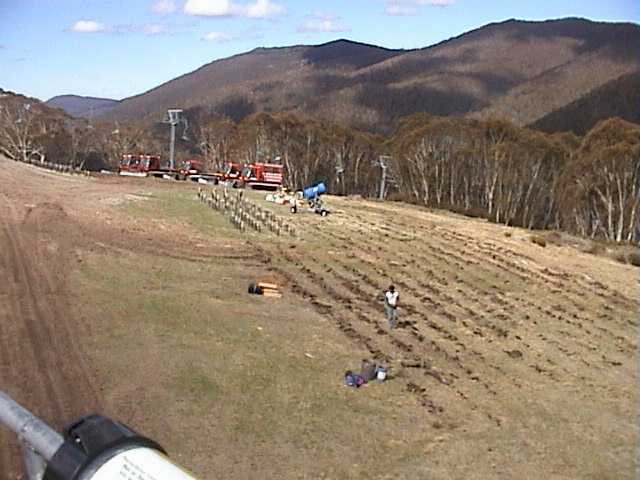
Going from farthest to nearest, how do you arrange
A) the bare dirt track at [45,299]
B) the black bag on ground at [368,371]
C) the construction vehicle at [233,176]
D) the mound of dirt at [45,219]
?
the construction vehicle at [233,176]
the mound of dirt at [45,219]
the black bag on ground at [368,371]
the bare dirt track at [45,299]

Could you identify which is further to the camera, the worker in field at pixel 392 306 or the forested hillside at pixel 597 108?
the forested hillside at pixel 597 108

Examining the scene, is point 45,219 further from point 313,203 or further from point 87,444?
point 87,444

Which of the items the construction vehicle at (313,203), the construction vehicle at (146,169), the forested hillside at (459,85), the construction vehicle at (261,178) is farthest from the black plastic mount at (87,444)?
the forested hillside at (459,85)

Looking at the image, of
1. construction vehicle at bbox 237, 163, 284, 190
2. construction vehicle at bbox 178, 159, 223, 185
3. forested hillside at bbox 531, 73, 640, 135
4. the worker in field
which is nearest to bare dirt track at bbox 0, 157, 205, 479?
the worker in field

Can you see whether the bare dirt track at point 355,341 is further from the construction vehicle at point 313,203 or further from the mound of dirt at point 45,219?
the construction vehicle at point 313,203

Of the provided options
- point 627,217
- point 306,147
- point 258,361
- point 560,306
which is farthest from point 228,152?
point 258,361

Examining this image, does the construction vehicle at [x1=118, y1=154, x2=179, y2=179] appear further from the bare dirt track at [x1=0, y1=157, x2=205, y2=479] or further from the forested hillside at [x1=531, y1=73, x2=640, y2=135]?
the forested hillside at [x1=531, y1=73, x2=640, y2=135]
